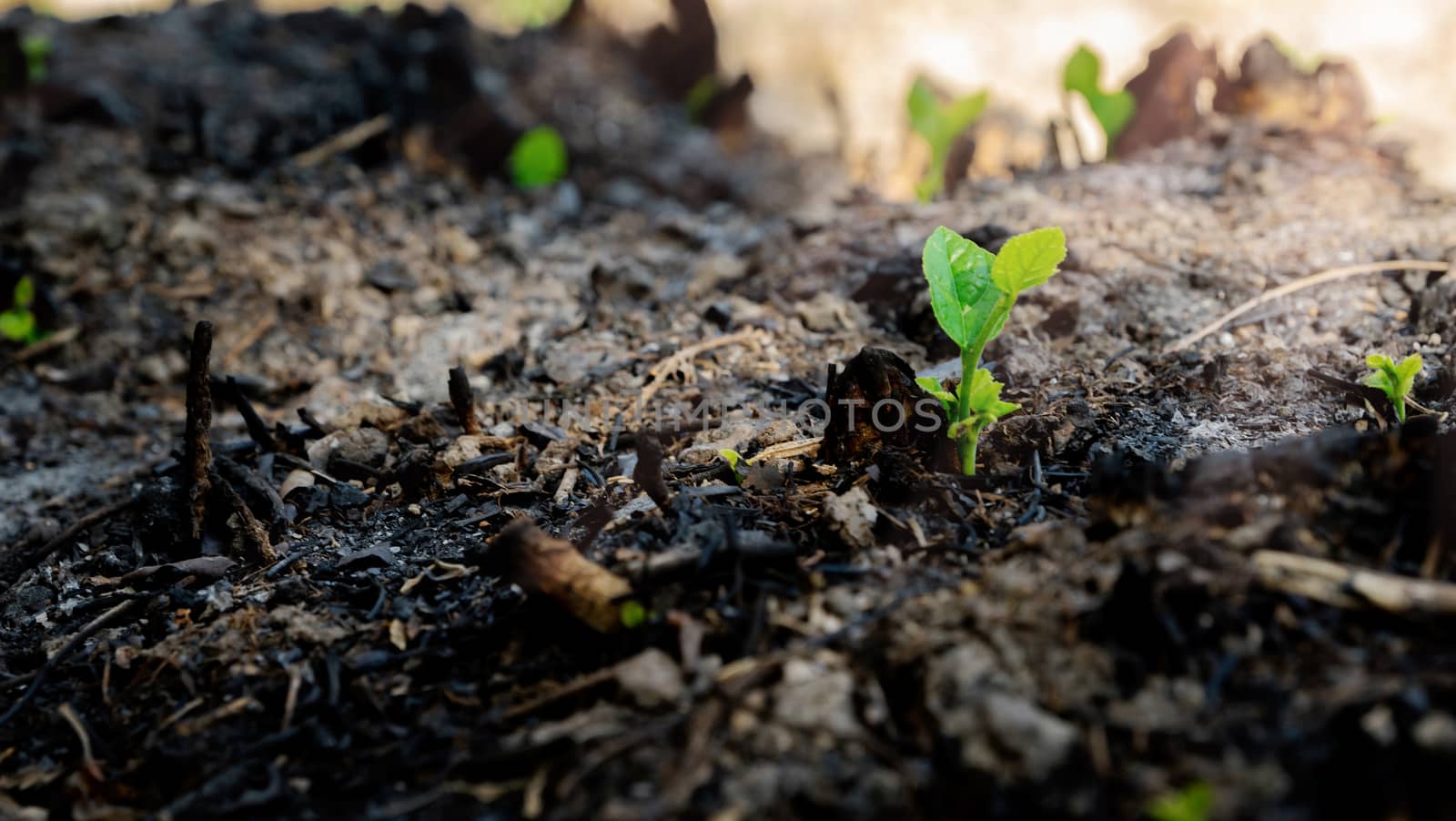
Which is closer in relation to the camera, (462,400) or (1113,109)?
(462,400)

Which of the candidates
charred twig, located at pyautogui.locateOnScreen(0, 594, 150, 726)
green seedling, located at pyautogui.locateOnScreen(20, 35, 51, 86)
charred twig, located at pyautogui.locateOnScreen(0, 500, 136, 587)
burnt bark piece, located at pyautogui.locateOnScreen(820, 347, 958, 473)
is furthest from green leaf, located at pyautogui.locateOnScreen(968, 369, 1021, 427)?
green seedling, located at pyautogui.locateOnScreen(20, 35, 51, 86)

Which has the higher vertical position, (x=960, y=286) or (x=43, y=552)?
(x=960, y=286)

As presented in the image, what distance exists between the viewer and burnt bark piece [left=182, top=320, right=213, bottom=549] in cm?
181

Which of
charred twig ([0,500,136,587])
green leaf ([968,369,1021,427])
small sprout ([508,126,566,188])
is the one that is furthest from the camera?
small sprout ([508,126,566,188])

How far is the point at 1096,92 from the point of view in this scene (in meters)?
3.42

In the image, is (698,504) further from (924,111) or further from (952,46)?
(952,46)

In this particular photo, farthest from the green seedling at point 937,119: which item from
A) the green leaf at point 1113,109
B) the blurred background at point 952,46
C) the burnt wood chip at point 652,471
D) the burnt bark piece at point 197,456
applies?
the burnt bark piece at point 197,456

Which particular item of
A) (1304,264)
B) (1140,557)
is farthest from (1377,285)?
(1140,557)

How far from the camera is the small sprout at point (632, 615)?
141cm

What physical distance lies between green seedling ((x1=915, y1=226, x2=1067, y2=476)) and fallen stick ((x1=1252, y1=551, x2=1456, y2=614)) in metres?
0.51

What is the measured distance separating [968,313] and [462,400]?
1.22m

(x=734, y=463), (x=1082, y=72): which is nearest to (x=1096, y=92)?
(x=1082, y=72)

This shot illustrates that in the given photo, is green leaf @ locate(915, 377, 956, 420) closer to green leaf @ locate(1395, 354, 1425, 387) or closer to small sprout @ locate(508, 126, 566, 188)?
green leaf @ locate(1395, 354, 1425, 387)

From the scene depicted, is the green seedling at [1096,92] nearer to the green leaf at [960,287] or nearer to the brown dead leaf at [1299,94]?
the brown dead leaf at [1299,94]
